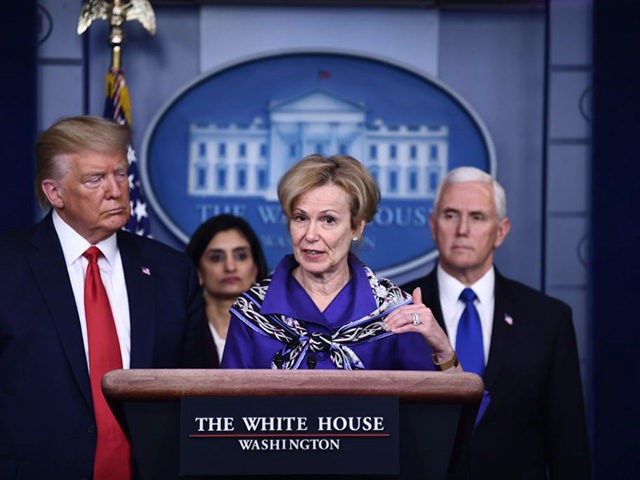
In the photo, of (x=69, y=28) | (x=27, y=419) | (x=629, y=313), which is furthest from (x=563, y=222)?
(x=27, y=419)

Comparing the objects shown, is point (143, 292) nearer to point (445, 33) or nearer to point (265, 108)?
point (265, 108)

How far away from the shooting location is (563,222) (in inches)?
193

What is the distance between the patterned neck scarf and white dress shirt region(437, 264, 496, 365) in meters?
0.97

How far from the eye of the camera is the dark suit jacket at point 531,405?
3.56m

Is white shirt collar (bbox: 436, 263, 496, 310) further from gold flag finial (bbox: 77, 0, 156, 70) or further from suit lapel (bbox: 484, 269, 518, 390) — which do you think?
gold flag finial (bbox: 77, 0, 156, 70)

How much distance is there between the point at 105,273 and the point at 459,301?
4.05 ft

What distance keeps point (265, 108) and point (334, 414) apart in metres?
3.14

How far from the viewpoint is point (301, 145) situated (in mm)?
5082

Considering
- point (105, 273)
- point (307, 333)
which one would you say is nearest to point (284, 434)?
point (307, 333)

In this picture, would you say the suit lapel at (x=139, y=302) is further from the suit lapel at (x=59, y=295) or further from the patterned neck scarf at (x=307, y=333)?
the patterned neck scarf at (x=307, y=333)

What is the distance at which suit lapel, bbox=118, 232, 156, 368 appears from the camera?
310 cm

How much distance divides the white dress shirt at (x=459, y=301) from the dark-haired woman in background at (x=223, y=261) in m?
1.07

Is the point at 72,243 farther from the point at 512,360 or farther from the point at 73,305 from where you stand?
the point at 512,360

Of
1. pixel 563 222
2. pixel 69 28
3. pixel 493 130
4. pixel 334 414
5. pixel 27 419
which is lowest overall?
pixel 27 419
